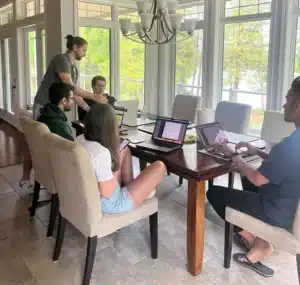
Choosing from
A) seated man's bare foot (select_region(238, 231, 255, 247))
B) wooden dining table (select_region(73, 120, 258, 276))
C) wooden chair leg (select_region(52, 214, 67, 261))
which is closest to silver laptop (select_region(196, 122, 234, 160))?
wooden dining table (select_region(73, 120, 258, 276))

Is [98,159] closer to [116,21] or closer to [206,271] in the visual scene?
[206,271]

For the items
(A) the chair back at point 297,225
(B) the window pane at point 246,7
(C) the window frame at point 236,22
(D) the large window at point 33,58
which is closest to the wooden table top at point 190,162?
(A) the chair back at point 297,225

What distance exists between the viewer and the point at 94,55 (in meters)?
5.75

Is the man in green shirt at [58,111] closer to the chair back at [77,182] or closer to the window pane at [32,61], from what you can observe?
the chair back at [77,182]

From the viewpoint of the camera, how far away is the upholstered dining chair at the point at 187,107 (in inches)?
166

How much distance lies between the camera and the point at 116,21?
5805mm

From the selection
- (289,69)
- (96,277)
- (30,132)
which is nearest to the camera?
(96,277)

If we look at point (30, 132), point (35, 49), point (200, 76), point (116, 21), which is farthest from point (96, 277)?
point (35, 49)

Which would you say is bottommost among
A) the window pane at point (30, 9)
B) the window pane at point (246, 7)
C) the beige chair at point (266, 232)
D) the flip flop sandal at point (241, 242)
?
the flip flop sandal at point (241, 242)

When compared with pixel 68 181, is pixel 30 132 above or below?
above

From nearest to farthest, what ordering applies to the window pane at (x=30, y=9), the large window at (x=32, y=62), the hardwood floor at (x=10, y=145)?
the hardwood floor at (x=10, y=145) → the window pane at (x=30, y=9) → the large window at (x=32, y=62)

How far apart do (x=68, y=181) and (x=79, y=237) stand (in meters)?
0.91

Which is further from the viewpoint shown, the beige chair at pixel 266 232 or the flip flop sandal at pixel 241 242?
the flip flop sandal at pixel 241 242

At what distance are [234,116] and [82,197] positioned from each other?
2.22 metres
